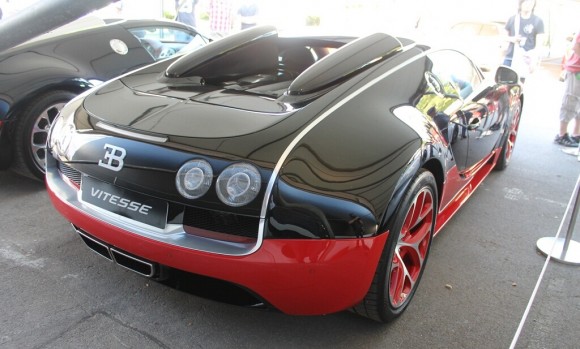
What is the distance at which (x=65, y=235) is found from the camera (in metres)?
2.81

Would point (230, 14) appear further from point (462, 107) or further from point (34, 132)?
point (462, 107)

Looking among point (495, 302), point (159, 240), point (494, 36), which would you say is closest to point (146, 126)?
point (159, 240)

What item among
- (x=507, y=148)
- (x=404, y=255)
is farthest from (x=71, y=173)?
(x=507, y=148)

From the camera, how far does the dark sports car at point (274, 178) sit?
167 cm

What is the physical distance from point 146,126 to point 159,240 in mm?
471

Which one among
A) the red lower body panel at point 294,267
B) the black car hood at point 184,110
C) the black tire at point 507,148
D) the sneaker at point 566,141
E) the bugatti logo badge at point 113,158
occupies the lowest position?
the sneaker at point 566,141

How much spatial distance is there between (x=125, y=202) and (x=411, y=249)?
4.32 ft

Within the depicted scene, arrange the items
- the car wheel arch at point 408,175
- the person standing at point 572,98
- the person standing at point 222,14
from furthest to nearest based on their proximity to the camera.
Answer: the person standing at point 222,14
the person standing at point 572,98
the car wheel arch at point 408,175

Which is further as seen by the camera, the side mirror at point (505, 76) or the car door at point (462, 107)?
the side mirror at point (505, 76)

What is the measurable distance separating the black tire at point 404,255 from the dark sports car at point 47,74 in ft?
8.66

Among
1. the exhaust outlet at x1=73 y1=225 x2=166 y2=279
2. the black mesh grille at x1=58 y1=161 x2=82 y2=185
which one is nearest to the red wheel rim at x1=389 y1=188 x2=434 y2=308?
the exhaust outlet at x1=73 y1=225 x2=166 y2=279

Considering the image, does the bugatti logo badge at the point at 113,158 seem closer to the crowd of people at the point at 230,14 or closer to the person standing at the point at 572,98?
the person standing at the point at 572,98

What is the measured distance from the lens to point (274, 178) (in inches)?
65.4

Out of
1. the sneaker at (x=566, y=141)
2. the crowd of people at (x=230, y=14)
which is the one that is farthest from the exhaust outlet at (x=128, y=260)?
the crowd of people at (x=230, y=14)
